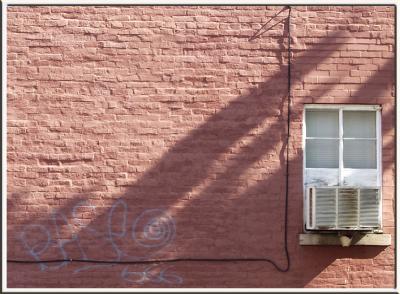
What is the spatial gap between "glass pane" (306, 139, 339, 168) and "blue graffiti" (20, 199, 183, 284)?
5.83 feet

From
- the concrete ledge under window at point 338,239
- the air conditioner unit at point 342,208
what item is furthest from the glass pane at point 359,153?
the concrete ledge under window at point 338,239

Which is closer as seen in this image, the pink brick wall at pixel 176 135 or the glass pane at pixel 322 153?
the pink brick wall at pixel 176 135

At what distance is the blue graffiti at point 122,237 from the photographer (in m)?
7.04

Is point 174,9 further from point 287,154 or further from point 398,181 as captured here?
point 398,181

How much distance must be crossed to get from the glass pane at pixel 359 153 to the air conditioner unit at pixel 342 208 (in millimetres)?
450

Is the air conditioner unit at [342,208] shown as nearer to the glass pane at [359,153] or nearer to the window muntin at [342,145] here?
the window muntin at [342,145]

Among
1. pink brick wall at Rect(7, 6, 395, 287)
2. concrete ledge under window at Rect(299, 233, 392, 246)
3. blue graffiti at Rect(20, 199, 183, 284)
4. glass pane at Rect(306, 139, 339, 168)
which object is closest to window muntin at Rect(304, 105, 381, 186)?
glass pane at Rect(306, 139, 339, 168)

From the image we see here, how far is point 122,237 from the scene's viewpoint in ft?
23.2

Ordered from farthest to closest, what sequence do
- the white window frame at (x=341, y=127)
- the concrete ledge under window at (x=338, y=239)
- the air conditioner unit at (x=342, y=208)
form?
1. the white window frame at (x=341, y=127)
2. the concrete ledge under window at (x=338, y=239)
3. the air conditioner unit at (x=342, y=208)

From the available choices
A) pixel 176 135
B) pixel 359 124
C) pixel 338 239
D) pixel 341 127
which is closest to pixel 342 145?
pixel 341 127

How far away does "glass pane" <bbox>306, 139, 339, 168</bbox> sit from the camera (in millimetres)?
7262

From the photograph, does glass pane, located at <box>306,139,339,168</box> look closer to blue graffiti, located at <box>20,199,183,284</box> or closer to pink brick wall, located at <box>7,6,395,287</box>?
pink brick wall, located at <box>7,6,395,287</box>

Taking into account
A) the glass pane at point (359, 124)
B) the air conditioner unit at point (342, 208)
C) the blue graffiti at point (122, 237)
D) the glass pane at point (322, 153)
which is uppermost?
the glass pane at point (359, 124)

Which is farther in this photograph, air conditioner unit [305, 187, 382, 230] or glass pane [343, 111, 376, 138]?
glass pane [343, 111, 376, 138]
